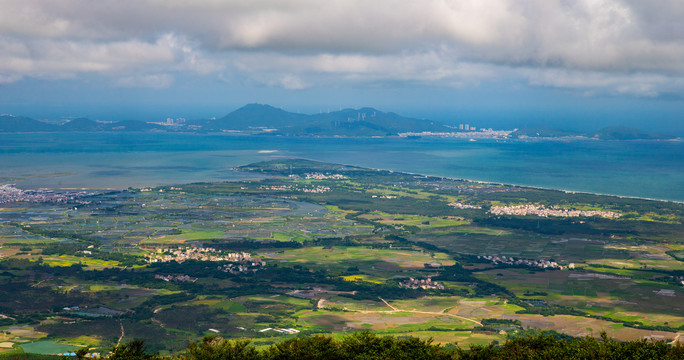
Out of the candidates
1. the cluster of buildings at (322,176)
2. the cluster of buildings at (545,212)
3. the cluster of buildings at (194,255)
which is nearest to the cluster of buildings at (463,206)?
the cluster of buildings at (545,212)

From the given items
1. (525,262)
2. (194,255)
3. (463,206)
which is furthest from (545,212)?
(194,255)

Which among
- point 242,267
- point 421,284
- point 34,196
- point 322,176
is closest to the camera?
point 421,284

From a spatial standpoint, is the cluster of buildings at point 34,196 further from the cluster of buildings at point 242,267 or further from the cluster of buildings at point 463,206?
the cluster of buildings at point 463,206

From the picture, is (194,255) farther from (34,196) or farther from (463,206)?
(34,196)

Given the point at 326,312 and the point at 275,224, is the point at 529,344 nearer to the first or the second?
the point at 326,312

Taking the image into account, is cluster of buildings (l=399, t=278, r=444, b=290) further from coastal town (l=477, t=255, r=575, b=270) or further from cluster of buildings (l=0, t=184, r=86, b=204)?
cluster of buildings (l=0, t=184, r=86, b=204)

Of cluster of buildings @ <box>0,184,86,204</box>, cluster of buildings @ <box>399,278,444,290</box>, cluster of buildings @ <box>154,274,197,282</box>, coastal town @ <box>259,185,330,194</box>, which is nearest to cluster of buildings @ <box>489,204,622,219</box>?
coastal town @ <box>259,185,330,194</box>
